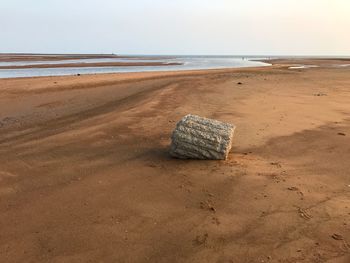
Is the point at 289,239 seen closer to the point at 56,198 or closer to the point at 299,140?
the point at 56,198

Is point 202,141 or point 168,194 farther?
point 202,141

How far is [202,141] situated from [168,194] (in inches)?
62.5

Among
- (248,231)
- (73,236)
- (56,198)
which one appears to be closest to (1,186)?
(56,198)

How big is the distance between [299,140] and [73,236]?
5781mm

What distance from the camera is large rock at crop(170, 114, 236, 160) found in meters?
7.35

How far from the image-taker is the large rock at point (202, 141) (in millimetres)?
7348

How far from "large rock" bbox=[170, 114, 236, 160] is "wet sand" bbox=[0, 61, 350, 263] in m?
0.22

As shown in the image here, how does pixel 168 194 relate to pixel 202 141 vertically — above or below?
below

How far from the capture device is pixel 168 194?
19.9 feet

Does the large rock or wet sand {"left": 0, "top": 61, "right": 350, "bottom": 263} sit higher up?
the large rock

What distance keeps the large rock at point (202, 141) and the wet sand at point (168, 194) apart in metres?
0.22

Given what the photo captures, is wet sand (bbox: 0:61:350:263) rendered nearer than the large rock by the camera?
Yes

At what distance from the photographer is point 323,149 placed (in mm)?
8398

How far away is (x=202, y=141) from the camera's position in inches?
289
